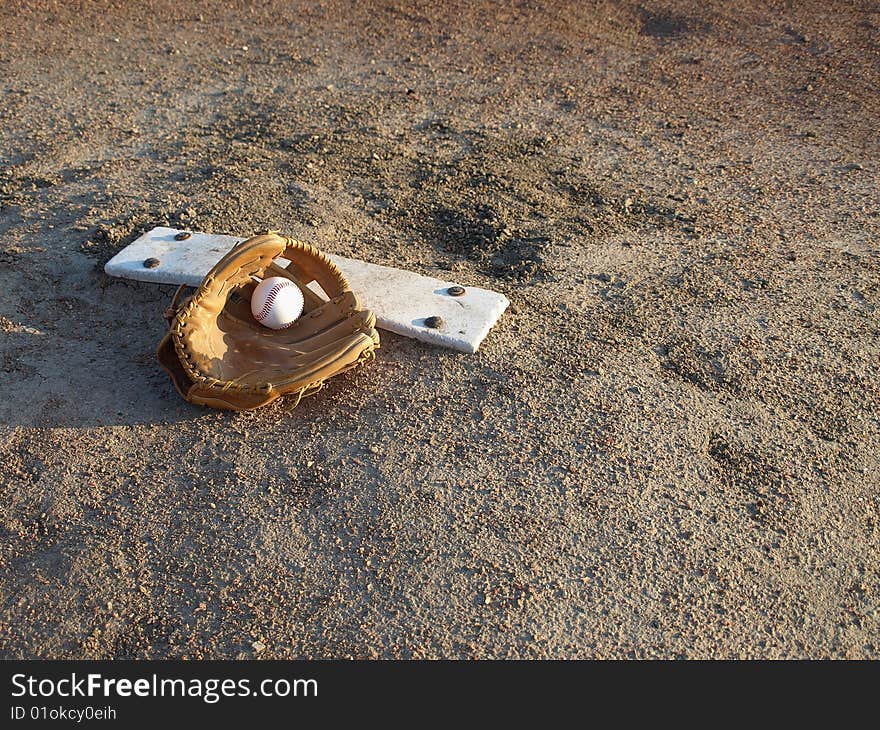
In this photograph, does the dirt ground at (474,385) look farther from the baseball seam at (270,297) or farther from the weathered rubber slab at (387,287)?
the baseball seam at (270,297)

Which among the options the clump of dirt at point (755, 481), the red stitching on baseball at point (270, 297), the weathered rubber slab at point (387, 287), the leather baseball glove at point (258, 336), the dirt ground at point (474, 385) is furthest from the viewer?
the weathered rubber slab at point (387, 287)

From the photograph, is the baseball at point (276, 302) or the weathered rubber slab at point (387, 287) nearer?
the baseball at point (276, 302)

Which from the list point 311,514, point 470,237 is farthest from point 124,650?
point 470,237

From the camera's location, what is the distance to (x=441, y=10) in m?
7.72

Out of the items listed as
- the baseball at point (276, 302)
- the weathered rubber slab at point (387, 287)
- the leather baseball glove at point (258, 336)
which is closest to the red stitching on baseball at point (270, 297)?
the baseball at point (276, 302)

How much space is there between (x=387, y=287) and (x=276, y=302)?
0.59 m

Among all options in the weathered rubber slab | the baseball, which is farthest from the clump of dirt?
the baseball

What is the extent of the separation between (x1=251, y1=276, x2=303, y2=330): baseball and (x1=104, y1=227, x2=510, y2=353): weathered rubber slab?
0.35 m

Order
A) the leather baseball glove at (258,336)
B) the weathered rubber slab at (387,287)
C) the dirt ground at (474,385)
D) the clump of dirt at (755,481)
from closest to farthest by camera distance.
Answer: the dirt ground at (474,385) → the clump of dirt at (755,481) → the leather baseball glove at (258,336) → the weathered rubber slab at (387,287)

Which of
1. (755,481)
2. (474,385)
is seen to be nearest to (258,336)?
(474,385)

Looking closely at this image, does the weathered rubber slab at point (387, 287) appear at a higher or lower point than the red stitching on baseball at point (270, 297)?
lower

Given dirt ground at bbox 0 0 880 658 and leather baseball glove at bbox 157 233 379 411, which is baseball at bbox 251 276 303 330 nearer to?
leather baseball glove at bbox 157 233 379 411

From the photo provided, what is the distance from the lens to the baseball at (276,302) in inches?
141

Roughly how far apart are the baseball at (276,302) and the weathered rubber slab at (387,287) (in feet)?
1.15
